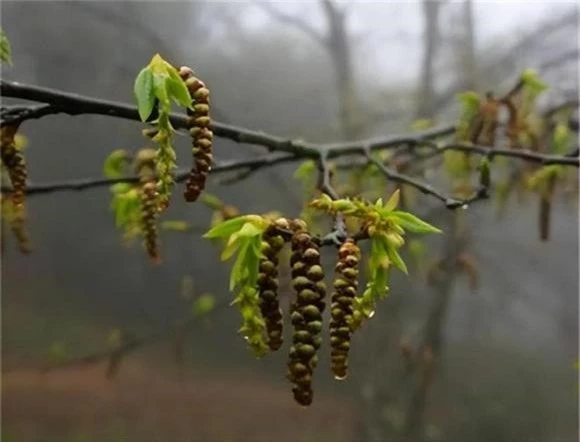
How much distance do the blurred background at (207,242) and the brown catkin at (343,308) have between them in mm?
2205

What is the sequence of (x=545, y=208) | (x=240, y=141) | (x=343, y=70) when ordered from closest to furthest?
(x=240, y=141), (x=545, y=208), (x=343, y=70)

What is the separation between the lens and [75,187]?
889 millimetres

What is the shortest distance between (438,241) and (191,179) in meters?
3.04

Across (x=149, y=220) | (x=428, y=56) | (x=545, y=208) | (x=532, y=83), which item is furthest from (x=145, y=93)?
(x=428, y=56)

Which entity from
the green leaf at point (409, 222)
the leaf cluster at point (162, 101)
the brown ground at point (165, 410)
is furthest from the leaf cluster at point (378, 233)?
the brown ground at point (165, 410)

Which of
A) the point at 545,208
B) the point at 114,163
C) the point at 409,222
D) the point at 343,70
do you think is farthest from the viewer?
the point at 343,70

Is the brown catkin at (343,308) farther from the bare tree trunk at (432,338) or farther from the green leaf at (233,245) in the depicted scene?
the bare tree trunk at (432,338)

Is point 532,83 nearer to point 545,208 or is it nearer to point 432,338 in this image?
point 545,208

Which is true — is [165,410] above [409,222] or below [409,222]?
below

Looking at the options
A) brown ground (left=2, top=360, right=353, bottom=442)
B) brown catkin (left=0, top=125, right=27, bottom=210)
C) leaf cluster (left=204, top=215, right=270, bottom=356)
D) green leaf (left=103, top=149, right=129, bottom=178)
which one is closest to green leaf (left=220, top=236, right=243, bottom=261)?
leaf cluster (left=204, top=215, right=270, bottom=356)

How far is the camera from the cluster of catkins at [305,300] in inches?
18.6

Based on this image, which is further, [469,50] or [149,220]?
[469,50]

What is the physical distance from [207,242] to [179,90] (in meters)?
2.39

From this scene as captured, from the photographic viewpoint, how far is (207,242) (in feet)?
9.57
